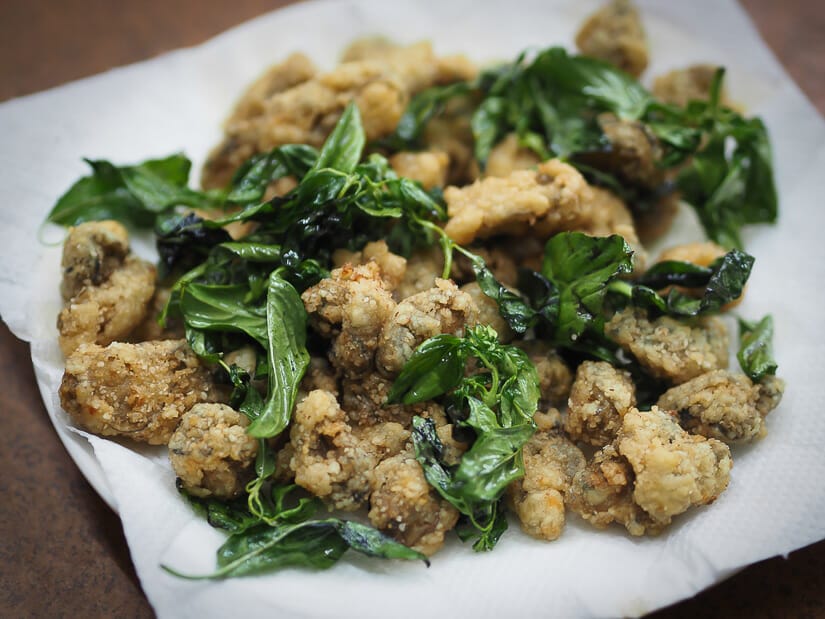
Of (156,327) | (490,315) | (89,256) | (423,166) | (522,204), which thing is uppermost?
(522,204)

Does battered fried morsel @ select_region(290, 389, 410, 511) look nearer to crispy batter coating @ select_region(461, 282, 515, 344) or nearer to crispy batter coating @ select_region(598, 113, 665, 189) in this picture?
crispy batter coating @ select_region(461, 282, 515, 344)

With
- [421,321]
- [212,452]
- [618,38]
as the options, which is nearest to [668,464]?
[421,321]

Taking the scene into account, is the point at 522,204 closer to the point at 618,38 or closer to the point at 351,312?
the point at 351,312

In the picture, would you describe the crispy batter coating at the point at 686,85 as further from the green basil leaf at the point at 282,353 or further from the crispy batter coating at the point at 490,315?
the green basil leaf at the point at 282,353

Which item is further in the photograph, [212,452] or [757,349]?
[757,349]

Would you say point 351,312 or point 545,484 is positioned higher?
point 351,312

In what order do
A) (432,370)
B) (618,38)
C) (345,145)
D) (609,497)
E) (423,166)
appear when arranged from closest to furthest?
(609,497) < (432,370) < (345,145) < (423,166) < (618,38)

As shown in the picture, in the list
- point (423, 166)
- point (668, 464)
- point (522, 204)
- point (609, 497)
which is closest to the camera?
point (668, 464)
